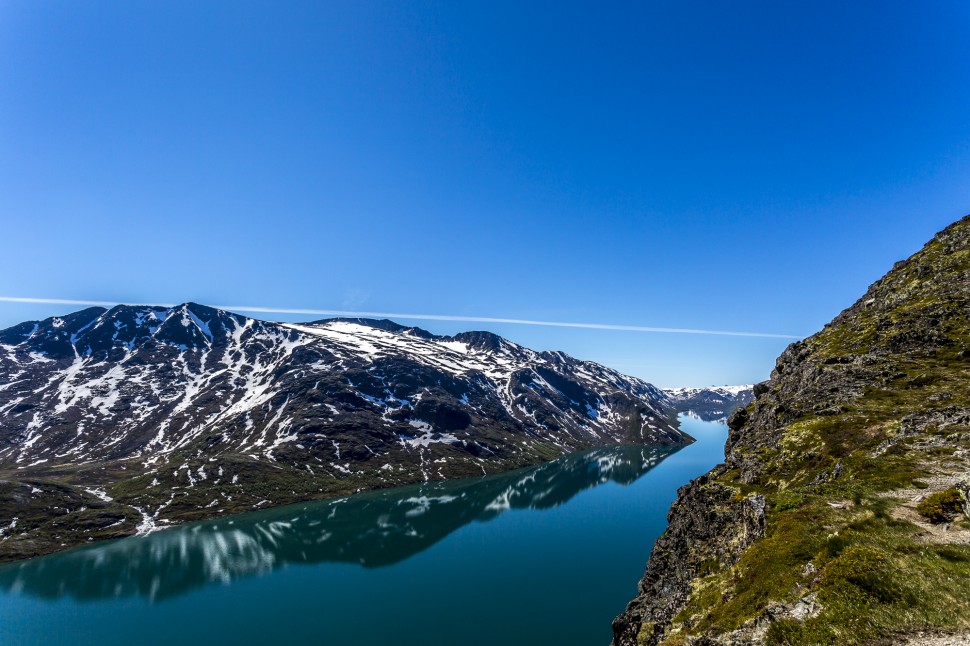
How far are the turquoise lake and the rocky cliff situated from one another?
174ft

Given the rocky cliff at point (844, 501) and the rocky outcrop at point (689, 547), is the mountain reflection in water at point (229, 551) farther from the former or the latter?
the rocky cliff at point (844, 501)

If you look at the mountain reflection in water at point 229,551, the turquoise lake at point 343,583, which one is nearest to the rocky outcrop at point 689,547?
Answer: the turquoise lake at point 343,583

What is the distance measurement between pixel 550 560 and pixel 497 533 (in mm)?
39651

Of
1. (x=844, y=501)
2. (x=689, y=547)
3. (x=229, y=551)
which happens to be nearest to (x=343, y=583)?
(x=229, y=551)

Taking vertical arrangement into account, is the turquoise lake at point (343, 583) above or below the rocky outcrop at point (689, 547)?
below

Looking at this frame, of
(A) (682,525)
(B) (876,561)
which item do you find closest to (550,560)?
(A) (682,525)

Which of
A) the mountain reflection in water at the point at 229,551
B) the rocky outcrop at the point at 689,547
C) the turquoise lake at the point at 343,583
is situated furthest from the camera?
the mountain reflection in water at the point at 229,551

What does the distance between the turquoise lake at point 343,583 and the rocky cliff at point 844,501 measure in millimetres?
53096

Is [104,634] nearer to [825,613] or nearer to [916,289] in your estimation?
[825,613]

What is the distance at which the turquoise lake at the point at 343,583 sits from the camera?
→ 88875mm

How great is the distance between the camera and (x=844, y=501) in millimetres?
27875

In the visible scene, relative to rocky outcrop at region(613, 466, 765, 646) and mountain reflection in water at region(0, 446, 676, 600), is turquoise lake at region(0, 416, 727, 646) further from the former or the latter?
rocky outcrop at region(613, 466, 765, 646)

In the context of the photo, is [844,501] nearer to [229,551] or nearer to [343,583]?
[343,583]

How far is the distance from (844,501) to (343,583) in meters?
127
